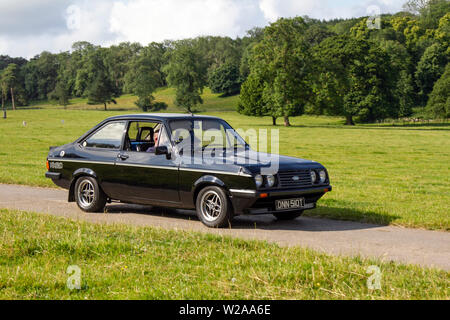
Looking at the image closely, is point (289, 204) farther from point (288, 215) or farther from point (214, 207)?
point (214, 207)

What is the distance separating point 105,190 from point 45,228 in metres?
2.49

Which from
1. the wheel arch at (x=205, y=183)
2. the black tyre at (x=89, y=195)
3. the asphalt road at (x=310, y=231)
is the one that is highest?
the wheel arch at (x=205, y=183)

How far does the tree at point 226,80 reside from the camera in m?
140

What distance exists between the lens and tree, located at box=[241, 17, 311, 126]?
2734 inches

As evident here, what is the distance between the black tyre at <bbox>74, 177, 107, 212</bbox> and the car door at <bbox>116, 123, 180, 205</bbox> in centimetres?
52

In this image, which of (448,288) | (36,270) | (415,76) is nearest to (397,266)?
(448,288)

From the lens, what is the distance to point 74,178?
1074 centimetres

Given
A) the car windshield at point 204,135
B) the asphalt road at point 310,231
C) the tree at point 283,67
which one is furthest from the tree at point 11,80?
the car windshield at point 204,135

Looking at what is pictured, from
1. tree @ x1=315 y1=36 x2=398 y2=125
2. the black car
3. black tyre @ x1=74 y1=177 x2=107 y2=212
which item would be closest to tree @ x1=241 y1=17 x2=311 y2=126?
tree @ x1=315 y1=36 x2=398 y2=125

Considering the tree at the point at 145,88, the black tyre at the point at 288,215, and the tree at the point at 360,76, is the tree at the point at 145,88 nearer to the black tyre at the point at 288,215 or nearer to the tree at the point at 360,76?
the tree at the point at 360,76

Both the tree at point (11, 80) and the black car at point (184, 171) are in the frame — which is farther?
the tree at point (11, 80)

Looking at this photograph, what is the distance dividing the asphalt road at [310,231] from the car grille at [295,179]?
0.71 meters

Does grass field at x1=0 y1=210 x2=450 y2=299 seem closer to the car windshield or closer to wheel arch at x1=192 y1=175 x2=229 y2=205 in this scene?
wheel arch at x1=192 y1=175 x2=229 y2=205

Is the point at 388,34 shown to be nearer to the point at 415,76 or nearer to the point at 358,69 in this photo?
the point at 415,76
